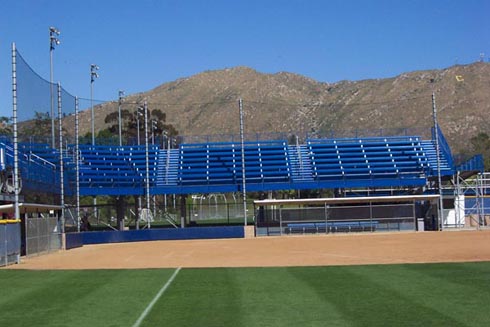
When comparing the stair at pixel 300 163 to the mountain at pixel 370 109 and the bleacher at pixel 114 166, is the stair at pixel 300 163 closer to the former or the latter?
the bleacher at pixel 114 166

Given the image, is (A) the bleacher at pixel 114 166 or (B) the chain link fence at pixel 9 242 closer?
(B) the chain link fence at pixel 9 242

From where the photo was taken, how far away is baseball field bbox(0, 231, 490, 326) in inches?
526

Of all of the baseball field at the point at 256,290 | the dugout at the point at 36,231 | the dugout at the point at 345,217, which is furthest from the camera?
the dugout at the point at 345,217

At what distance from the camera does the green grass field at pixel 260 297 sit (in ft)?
43.2

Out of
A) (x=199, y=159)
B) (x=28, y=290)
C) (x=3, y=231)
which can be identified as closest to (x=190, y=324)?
(x=28, y=290)

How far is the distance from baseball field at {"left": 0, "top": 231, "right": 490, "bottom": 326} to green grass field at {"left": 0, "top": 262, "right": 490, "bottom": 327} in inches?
0.8

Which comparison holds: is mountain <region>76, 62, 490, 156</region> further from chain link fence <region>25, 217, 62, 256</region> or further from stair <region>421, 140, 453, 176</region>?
chain link fence <region>25, 217, 62, 256</region>

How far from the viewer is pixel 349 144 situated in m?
64.4

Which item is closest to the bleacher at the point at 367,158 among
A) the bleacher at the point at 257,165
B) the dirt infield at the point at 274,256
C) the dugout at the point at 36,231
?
the bleacher at the point at 257,165

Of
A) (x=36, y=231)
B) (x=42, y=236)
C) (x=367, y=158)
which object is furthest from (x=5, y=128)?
(x=36, y=231)

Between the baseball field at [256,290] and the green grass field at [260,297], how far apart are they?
0.02 metres

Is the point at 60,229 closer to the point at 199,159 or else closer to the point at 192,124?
the point at 199,159

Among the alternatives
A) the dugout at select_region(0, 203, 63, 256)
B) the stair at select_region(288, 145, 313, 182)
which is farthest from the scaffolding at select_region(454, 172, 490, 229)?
the dugout at select_region(0, 203, 63, 256)

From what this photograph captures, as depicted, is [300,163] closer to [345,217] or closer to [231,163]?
[231,163]
